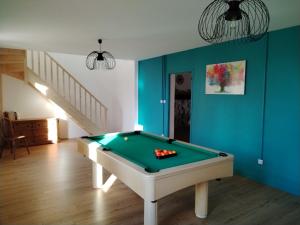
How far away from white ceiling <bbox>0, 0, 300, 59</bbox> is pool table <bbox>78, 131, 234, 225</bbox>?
1681 mm

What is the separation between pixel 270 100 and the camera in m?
3.42

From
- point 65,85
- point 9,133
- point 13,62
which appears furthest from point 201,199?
point 65,85

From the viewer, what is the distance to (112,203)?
2928mm

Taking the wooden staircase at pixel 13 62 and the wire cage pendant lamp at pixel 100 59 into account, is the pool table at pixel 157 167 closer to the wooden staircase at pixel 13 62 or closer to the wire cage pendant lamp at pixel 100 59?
the wire cage pendant lamp at pixel 100 59

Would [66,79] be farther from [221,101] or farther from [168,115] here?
[221,101]

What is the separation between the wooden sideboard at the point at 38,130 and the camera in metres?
5.69

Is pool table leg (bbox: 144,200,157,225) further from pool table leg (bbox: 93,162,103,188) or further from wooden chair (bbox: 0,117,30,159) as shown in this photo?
wooden chair (bbox: 0,117,30,159)

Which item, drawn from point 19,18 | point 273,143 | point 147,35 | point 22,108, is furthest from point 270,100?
point 22,108

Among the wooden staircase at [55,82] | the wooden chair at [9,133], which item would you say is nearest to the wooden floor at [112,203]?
the wooden chair at [9,133]

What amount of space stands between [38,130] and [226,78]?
16.5 ft

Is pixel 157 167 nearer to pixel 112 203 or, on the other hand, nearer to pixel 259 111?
pixel 112 203

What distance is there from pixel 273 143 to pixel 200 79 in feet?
6.26

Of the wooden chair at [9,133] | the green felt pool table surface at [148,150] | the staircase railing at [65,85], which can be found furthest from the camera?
the staircase railing at [65,85]

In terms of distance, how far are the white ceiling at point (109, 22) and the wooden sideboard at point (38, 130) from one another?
A: 2158 millimetres
